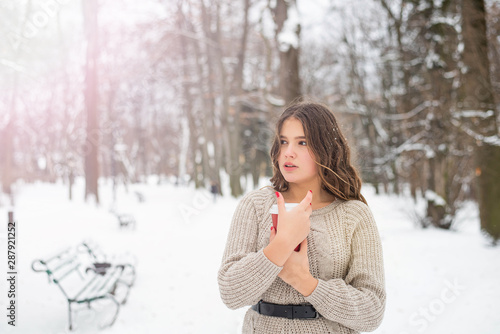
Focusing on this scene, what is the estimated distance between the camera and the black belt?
1538 millimetres

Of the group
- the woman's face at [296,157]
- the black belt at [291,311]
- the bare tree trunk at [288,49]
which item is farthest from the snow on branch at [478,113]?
the black belt at [291,311]

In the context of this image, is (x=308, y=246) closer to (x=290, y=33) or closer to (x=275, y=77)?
(x=290, y=33)

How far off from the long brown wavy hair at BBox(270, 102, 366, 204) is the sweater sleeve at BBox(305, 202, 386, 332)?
113 millimetres

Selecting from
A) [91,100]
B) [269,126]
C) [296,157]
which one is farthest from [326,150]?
[91,100]

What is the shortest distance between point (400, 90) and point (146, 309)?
52.5ft

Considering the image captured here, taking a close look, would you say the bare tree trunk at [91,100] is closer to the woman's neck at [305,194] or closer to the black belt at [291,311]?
the woman's neck at [305,194]

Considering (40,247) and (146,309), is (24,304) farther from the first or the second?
(40,247)

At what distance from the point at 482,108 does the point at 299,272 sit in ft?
25.8

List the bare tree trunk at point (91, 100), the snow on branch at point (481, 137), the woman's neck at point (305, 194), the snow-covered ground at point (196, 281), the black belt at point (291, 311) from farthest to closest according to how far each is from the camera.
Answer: the bare tree trunk at point (91, 100), the snow on branch at point (481, 137), the snow-covered ground at point (196, 281), the woman's neck at point (305, 194), the black belt at point (291, 311)

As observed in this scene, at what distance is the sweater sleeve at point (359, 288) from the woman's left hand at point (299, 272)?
34mm

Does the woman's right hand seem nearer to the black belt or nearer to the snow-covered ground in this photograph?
the black belt

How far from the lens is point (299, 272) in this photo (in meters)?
1.41

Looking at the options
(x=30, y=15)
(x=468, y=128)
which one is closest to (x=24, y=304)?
(x=30, y=15)

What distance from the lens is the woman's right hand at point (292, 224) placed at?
1.34 m
